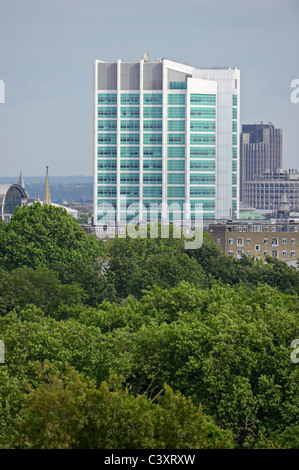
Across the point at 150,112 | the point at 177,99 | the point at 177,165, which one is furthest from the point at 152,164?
the point at 177,99

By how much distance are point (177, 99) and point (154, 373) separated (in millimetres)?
137828

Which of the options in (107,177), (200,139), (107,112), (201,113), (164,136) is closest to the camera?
(107,112)

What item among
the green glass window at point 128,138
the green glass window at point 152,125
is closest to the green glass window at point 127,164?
the green glass window at point 128,138

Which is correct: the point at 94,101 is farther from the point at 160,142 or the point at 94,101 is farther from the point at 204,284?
the point at 204,284

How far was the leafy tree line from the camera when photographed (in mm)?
33594

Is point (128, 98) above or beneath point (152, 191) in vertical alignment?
above

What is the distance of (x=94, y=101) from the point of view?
17862 centimetres

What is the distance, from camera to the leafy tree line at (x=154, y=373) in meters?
33.6

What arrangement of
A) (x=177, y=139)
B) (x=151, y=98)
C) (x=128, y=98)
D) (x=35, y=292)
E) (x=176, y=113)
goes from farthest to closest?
(x=176, y=113) → (x=177, y=139) → (x=151, y=98) → (x=128, y=98) → (x=35, y=292)

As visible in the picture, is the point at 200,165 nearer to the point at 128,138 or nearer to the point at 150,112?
the point at 150,112

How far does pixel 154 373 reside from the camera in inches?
1783

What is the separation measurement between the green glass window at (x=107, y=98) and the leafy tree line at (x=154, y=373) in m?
107
